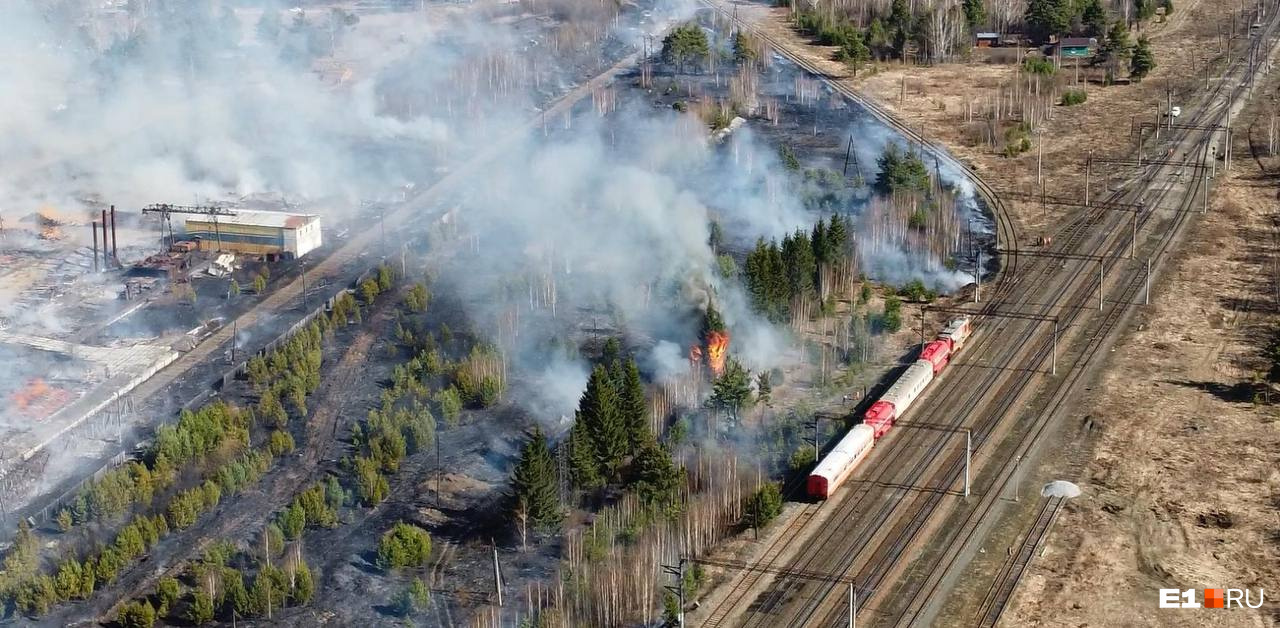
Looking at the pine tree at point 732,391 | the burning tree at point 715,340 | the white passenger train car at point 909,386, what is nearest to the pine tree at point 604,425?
the pine tree at point 732,391

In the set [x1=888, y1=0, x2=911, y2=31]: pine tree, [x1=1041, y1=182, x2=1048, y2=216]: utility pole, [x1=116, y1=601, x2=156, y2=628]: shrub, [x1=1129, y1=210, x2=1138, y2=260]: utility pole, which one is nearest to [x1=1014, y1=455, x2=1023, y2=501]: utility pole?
[x1=1129, y1=210, x2=1138, y2=260]: utility pole

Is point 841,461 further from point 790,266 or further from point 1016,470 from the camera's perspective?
point 790,266

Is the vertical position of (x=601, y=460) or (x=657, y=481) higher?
(x=601, y=460)

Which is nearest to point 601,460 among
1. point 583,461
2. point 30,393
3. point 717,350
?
point 583,461

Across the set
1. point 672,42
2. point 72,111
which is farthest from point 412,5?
point 72,111

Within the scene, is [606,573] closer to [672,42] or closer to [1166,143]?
[1166,143]

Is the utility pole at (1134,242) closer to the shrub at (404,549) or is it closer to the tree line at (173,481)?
the tree line at (173,481)
